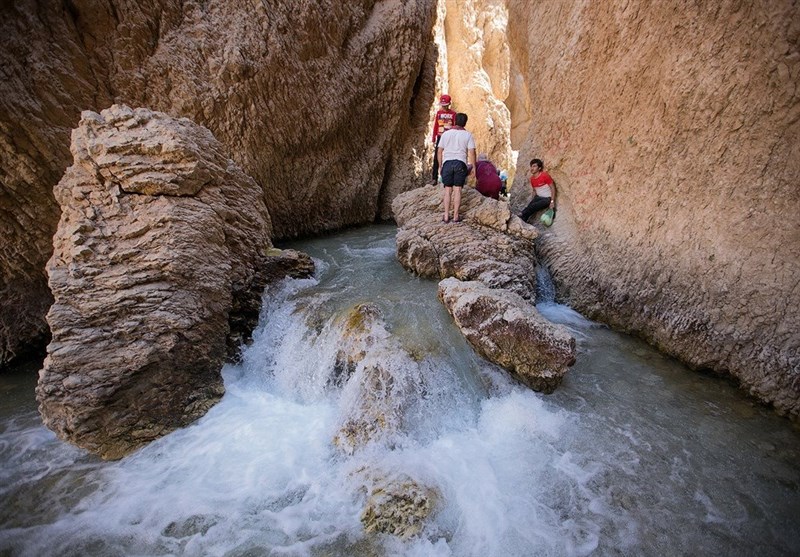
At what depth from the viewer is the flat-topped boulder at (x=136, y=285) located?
305 centimetres

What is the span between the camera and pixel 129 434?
3193 millimetres

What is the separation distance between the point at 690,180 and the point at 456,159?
2752mm

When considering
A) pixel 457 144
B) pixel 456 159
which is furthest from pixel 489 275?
pixel 457 144

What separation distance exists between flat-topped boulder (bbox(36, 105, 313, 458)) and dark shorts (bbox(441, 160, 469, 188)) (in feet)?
9.96

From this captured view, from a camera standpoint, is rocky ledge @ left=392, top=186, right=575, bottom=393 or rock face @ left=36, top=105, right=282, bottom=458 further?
rocky ledge @ left=392, top=186, right=575, bottom=393

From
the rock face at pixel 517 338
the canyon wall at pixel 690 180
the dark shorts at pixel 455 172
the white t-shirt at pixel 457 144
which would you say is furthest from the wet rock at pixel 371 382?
the canyon wall at pixel 690 180

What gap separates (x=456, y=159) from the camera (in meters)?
5.25

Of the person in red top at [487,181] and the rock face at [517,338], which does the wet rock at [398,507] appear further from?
the person in red top at [487,181]

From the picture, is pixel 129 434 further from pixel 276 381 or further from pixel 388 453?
pixel 388 453

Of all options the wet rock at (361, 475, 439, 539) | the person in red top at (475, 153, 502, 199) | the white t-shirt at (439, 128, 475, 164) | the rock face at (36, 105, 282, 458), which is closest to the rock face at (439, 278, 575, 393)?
the wet rock at (361, 475, 439, 539)

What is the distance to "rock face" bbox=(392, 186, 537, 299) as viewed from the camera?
4.86 m

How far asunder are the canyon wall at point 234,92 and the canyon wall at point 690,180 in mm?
4210

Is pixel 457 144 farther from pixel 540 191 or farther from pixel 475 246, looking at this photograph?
pixel 540 191

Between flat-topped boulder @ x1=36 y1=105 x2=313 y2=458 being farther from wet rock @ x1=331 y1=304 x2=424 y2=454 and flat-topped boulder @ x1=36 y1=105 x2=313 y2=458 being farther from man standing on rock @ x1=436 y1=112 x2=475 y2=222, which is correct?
man standing on rock @ x1=436 y1=112 x2=475 y2=222
